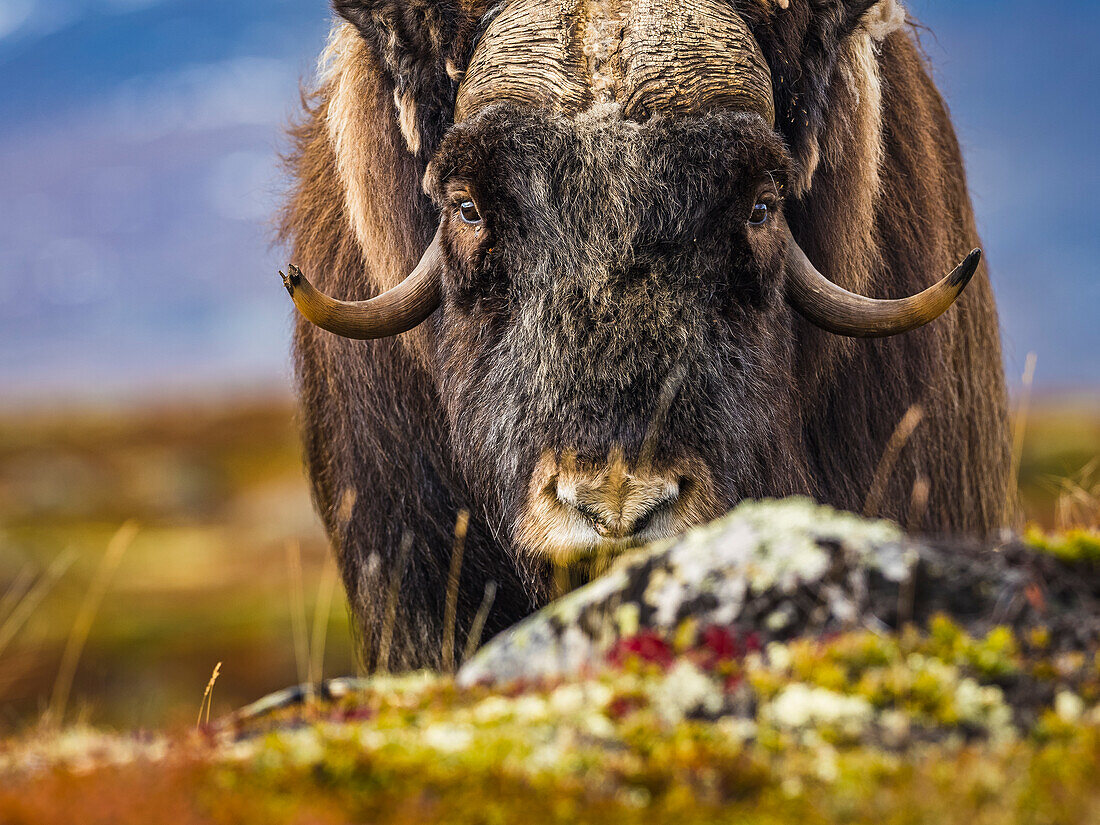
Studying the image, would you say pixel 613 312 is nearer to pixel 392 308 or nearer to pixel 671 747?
pixel 392 308

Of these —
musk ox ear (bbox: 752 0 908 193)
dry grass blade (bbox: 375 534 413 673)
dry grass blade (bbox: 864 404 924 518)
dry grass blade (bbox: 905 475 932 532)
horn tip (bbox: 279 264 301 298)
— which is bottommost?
dry grass blade (bbox: 375 534 413 673)

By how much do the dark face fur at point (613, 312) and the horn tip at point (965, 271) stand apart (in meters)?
0.57

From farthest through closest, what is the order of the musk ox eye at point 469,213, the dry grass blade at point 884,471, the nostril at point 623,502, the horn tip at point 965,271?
the dry grass blade at point 884,471 < the musk ox eye at point 469,213 < the horn tip at point 965,271 < the nostril at point 623,502

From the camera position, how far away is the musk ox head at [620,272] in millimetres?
3383

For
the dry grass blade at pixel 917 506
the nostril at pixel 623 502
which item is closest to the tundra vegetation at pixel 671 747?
the nostril at pixel 623 502

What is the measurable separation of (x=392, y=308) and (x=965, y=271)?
1968mm

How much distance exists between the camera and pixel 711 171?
3.65m

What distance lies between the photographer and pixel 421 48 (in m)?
4.12

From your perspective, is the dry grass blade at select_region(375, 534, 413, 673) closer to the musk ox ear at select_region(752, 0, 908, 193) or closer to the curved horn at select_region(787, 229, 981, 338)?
the curved horn at select_region(787, 229, 981, 338)

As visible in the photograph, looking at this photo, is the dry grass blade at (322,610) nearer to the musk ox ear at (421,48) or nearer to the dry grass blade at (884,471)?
the musk ox ear at (421,48)

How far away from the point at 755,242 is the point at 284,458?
3654 centimetres

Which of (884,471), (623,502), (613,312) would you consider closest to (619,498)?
(623,502)

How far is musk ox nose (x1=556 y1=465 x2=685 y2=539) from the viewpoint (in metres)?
3.11

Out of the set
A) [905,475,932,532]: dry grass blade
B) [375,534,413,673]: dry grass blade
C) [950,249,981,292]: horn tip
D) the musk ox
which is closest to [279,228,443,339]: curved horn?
the musk ox
